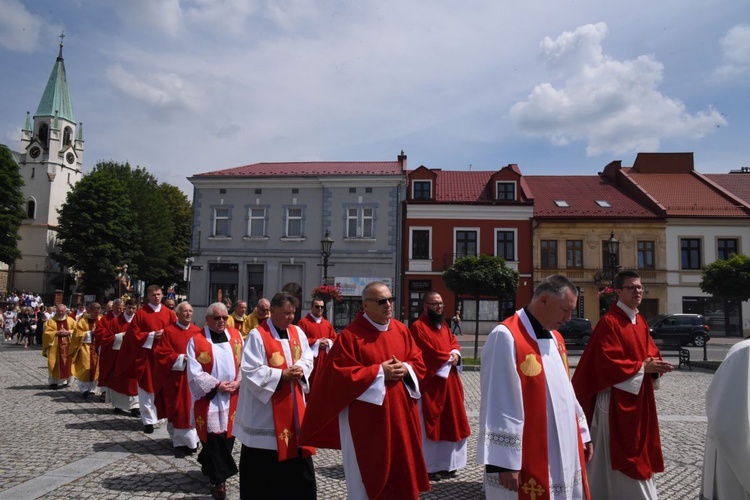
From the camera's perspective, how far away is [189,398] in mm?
7090

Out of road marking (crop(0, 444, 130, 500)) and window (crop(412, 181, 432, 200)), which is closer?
road marking (crop(0, 444, 130, 500))

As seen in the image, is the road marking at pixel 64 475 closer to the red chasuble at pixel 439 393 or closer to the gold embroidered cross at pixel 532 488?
the red chasuble at pixel 439 393

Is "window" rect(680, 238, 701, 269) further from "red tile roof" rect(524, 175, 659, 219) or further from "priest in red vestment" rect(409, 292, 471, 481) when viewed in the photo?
"priest in red vestment" rect(409, 292, 471, 481)

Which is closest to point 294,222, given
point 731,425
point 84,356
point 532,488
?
point 84,356

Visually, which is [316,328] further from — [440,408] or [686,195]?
[686,195]

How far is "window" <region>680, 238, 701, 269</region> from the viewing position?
33062 mm

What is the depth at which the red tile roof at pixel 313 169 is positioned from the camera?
35.1 m

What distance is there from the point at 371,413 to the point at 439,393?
2790 millimetres

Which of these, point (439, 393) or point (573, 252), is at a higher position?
point (573, 252)

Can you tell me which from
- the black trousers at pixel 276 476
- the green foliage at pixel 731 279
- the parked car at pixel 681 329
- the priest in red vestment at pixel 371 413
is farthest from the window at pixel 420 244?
the priest in red vestment at pixel 371 413

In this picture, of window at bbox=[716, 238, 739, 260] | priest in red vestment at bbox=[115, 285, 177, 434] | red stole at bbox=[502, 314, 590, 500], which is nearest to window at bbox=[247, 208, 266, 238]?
priest in red vestment at bbox=[115, 285, 177, 434]

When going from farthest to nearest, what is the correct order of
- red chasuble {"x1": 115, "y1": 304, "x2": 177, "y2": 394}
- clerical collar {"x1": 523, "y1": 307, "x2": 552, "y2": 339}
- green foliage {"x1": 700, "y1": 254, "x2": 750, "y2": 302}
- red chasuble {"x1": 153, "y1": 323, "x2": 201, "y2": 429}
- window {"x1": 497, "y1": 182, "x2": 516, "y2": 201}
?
1. window {"x1": 497, "y1": 182, "x2": 516, "y2": 201}
2. green foliage {"x1": 700, "y1": 254, "x2": 750, "y2": 302}
3. red chasuble {"x1": 115, "y1": 304, "x2": 177, "y2": 394}
4. red chasuble {"x1": 153, "y1": 323, "x2": 201, "y2": 429}
5. clerical collar {"x1": 523, "y1": 307, "x2": 552, "y2": 339}

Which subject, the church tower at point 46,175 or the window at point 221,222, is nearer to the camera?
the window at point 221,222

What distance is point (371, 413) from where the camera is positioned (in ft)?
13.7
